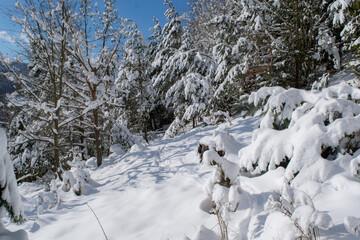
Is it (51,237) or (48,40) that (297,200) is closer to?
(51,237)

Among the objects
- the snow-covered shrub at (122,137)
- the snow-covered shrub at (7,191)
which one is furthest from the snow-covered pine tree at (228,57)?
the snow-covered shrub at (7,191)

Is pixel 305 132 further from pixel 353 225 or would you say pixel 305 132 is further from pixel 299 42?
pixel 299 42

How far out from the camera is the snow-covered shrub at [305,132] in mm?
2098

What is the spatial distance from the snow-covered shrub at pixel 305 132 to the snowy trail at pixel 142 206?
1043 mm

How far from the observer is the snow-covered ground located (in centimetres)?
166

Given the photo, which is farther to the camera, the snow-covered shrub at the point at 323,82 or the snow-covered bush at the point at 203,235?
the snow-covered shrub at the point at 323,82

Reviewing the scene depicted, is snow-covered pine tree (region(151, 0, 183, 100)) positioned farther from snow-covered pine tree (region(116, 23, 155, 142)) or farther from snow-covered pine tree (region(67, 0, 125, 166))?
snow-covered pine tree (region(67, 0, 125, 166))

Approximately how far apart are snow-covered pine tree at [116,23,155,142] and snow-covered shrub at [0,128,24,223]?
853 centimetres

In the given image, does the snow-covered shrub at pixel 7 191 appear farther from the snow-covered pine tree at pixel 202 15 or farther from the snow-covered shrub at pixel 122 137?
the snow-covered pine tree at pixel 202 15

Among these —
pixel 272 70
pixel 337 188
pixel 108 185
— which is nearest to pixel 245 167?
pixel 337 188

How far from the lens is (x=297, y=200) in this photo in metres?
1.56

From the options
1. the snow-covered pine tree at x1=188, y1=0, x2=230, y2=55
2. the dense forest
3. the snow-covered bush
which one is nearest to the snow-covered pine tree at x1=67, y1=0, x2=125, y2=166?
the dense forest

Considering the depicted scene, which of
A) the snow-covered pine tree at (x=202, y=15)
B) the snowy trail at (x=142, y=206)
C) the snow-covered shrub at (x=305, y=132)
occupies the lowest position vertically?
the snowy trail at (x=142, y=206)

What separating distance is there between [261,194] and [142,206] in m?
1.75
